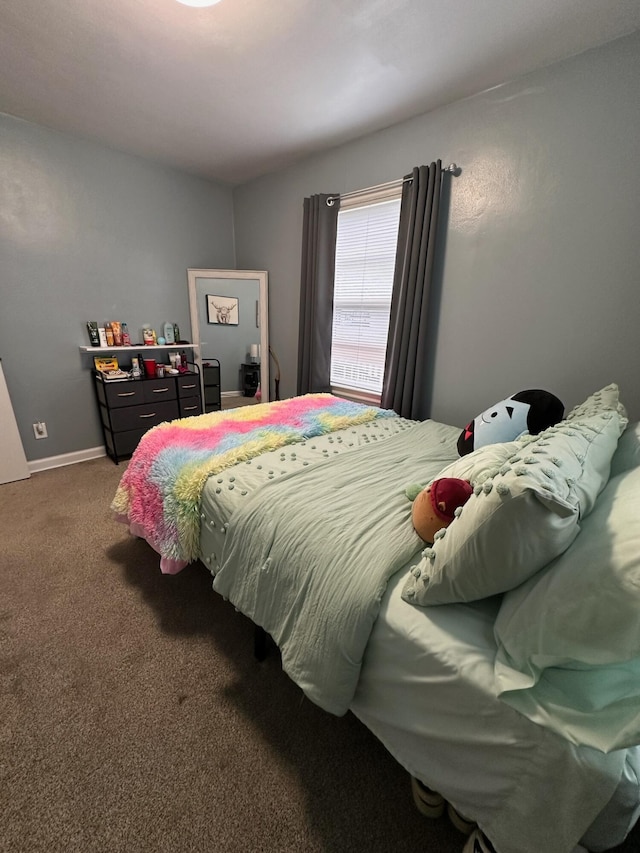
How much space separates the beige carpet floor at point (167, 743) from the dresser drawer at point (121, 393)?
1544 millimetres

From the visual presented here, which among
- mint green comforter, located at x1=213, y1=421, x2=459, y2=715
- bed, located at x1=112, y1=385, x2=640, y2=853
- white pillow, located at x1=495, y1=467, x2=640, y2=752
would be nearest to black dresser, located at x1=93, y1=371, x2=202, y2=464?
bed, located at x1=112, y1=385, x2=640, y2=853

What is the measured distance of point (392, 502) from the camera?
1279 mm

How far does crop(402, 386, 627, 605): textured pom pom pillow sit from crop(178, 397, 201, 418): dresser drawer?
2914mm

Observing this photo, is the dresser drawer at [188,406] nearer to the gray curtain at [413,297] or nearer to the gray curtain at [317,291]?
the gray curtain at [317,291]

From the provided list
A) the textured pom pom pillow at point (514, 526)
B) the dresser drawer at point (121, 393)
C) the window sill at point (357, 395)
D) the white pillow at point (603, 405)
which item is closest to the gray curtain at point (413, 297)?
the window sill at point (357, 395)

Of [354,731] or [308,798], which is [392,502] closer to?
[354,731]

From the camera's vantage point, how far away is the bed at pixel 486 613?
614 millimetres

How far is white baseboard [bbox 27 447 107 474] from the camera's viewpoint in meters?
2.88

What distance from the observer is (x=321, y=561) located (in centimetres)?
103

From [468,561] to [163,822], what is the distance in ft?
3.58

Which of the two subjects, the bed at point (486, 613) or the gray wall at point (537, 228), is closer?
the bed at point (486, 613)

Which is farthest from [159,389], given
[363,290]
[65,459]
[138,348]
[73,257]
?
[363,290]

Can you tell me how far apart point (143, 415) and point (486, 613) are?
120 inches

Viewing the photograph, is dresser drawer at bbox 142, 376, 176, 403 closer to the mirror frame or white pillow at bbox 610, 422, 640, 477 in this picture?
the mirror frame
